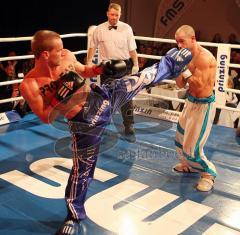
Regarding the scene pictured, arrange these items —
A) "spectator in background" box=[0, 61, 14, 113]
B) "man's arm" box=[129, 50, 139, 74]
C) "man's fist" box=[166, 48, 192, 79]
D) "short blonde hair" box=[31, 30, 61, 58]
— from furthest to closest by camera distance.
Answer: "spectator in background" box=[0, 61, 14, 113]
"man's arm" box=[129, 50, 139, 74]
"man's fist" box=[166, 48, 192, 79]
"short blonde hair" box=[31, 30, 61, 58]

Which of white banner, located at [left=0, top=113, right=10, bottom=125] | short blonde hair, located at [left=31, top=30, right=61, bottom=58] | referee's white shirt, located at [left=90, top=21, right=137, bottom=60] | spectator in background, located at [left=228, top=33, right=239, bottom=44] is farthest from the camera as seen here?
spectator in background, located at [left=228, top=33, right=239, bottom=44]

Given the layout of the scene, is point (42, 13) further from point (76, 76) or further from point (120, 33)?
point (76, 76)

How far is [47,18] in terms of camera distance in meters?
6.11

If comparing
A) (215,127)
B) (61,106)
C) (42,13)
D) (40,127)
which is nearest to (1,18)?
(42,13)

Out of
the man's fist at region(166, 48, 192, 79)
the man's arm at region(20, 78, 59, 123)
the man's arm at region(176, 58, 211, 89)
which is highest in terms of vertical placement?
the man's fist at region(166, 48, 192, 79)

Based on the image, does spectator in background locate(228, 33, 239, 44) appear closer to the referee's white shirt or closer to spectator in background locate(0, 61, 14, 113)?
the referee's white shirt

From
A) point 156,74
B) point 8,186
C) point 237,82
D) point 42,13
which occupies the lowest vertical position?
point 8,186

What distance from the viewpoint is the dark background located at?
5.72m

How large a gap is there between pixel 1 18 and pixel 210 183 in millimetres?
4021

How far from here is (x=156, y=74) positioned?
266 centimetres

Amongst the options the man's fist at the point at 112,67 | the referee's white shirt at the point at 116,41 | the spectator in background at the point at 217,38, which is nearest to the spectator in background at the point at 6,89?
the referee's white shirt at the point at 116,41

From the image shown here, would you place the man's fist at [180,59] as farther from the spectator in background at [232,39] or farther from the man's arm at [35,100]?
the spectator in background at [232,39]

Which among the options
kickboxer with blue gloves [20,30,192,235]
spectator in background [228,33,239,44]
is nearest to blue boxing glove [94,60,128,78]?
kickboxer with blue gloves [20,30,192,235]

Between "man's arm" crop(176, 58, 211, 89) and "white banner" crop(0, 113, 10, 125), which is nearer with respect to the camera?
"man's arm" crop(176, 58, 211, 89)
